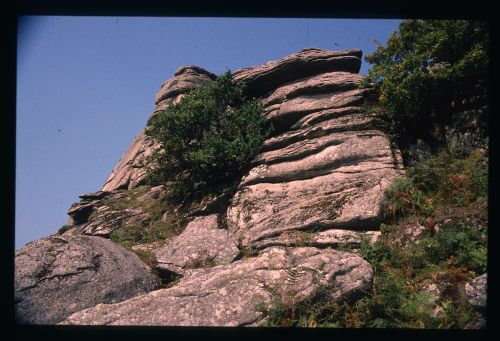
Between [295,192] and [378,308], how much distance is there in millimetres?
6777

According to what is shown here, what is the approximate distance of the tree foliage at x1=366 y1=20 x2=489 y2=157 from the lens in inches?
607

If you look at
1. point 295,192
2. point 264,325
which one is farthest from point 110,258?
point 295,192

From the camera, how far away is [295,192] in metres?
16.0

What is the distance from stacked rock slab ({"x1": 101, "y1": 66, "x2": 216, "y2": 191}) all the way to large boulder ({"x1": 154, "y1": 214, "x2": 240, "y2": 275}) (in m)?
13.2

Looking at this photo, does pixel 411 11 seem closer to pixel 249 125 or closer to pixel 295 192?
pixel 295 192

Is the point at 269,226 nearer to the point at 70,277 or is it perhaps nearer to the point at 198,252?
the point at 198,252

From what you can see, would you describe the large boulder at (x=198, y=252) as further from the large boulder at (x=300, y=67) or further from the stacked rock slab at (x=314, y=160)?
the large boulder at (x=300, y=67)

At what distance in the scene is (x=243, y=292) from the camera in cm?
962

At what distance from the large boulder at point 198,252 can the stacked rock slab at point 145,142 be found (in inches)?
519

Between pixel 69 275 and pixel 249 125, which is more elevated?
pixel 249 125

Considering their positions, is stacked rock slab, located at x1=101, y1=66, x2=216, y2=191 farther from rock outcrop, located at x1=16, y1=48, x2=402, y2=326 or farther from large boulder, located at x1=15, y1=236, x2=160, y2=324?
large boulder, located at x1=15, y1=236, x2=160, y2=324

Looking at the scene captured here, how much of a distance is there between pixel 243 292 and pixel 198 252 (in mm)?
4558

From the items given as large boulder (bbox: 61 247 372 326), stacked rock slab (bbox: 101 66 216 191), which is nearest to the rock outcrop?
large boulder (bbox: 61 247 372 326)

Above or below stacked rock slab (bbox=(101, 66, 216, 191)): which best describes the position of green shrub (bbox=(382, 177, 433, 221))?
below
